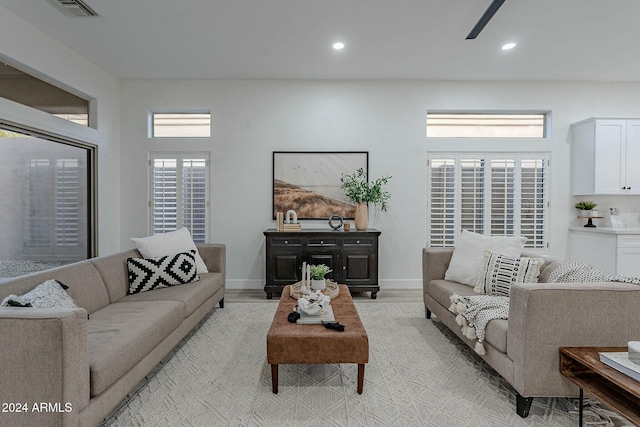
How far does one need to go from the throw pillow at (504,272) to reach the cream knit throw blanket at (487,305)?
7.6 inches

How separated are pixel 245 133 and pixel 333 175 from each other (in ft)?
4.60

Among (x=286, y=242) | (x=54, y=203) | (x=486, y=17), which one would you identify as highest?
(x=486, y=17)

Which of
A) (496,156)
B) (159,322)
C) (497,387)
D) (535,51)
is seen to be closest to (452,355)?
(497,387)

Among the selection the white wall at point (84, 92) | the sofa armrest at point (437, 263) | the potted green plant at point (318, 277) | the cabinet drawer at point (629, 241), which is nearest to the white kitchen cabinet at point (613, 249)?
the cabinet drawer at point (629, 241)

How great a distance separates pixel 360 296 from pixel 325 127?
2406mm

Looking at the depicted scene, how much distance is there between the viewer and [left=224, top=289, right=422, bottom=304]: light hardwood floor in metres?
4.27

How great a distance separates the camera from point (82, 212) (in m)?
4.26

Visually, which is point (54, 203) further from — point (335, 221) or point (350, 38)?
point (350, 38)

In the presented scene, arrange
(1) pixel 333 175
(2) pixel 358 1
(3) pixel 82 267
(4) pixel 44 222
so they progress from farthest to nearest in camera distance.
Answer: (1) pixel 333 175 → (4) pixel 44 222 → (2) pixel 358 1 → (3) pixel 82 267

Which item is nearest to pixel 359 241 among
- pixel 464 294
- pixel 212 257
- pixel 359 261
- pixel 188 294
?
pixel 359 261

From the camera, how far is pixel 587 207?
4.71 metres

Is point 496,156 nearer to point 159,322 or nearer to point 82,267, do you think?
point 159,322

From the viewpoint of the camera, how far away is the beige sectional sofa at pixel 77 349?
145 centimetres

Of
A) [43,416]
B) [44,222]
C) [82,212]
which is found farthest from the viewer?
[82,212]
